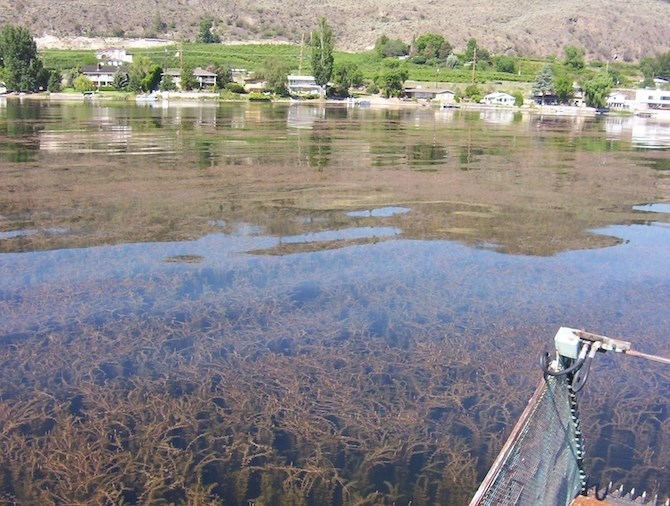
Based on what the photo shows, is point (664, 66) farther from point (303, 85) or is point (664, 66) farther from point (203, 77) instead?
point (203, 77)

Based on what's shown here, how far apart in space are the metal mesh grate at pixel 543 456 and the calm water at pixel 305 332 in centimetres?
87

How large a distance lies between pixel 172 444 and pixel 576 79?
135381 mm

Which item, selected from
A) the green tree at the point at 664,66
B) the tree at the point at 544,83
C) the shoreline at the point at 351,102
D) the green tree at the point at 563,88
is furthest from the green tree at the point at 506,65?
the shoreline at the point at 351,102

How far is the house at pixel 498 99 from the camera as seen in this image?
10256 centimetres

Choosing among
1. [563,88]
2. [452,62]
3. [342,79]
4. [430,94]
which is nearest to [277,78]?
[342,79]

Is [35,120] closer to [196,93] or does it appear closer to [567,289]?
[567,289]

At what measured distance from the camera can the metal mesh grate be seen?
3930mm

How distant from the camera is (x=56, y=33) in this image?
161000mm

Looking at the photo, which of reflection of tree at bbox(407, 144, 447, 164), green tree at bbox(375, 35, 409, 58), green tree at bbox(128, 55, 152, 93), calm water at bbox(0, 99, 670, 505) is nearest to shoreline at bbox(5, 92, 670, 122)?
green tree at bbox(128, 55, 152, 93)

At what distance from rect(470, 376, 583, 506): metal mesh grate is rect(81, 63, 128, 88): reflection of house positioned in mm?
110708

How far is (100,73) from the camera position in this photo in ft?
362

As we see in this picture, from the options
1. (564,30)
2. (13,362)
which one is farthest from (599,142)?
(564,30)

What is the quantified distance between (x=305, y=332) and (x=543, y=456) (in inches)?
163

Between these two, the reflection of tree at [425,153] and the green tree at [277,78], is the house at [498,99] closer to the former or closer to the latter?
the green tree at [277,78]
